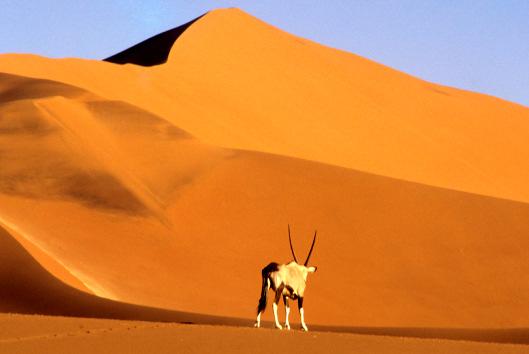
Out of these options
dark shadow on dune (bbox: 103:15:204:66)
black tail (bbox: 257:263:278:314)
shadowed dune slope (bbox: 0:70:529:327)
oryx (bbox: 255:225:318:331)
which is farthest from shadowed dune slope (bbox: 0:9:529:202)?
black tail (bbox: 257:263:278:314)

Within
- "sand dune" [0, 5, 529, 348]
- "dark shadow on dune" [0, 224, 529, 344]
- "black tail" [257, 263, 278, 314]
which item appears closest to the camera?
"black tail" [257, 263, 278, 314]

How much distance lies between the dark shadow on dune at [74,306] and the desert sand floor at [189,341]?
496cm

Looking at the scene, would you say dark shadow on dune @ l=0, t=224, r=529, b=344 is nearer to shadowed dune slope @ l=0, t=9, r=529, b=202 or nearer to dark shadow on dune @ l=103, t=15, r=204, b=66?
shadowed dune slope @ l=0, t=9, r=529, b=202

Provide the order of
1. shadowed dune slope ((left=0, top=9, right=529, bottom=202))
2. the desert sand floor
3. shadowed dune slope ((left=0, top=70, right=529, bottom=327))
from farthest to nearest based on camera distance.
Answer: shadowed dune slope ((left=0, top=9, right=529, bottom=202)) → shadowed dune slope ((left=0, top=70, right=529, bottom=327)) → the desert sand floor

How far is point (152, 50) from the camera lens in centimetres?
5741

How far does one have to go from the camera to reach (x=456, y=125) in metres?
61.5

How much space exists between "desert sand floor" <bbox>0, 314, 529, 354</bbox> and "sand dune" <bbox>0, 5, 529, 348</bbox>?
241 inches

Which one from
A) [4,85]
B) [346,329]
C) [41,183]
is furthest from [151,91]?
[346,329]

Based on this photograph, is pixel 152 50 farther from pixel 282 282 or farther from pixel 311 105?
pixel 282 282

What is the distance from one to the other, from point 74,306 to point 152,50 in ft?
119

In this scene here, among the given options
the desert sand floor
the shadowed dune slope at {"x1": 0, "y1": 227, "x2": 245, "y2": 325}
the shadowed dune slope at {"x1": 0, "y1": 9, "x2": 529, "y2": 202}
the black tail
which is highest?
the shadowed dune slope at {"x1": 0, "y1": 9, "x2": 529, "y2": 202}

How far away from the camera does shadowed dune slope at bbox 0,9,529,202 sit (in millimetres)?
46688

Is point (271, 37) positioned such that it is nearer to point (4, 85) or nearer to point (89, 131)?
point (4, 85)

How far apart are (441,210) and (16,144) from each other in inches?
517
